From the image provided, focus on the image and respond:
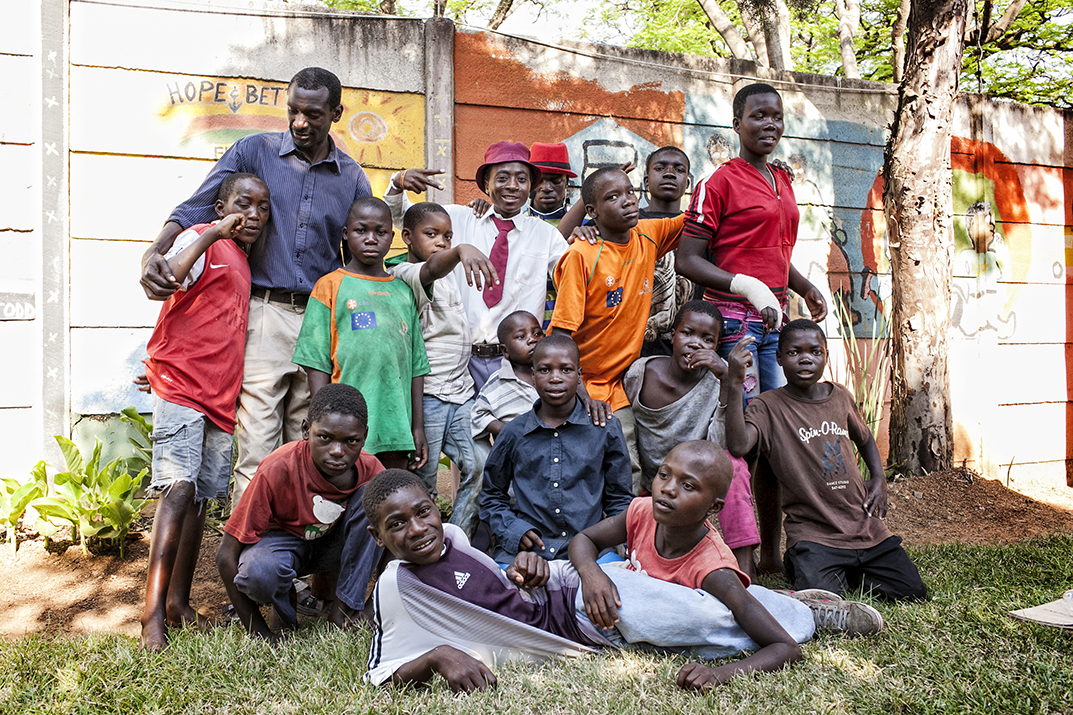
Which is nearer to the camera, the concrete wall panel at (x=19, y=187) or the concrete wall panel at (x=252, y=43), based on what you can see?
the concrete wall panel at (x=19, y=187)

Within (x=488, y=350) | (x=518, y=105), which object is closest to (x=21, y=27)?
(x=518, y=105)

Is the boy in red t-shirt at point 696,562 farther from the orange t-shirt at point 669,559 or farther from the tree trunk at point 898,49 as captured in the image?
the tree trunk at point 898,49

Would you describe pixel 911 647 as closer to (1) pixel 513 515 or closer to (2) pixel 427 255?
(1) pixel 513 515

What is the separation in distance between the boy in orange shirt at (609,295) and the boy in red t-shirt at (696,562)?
70 centimetres

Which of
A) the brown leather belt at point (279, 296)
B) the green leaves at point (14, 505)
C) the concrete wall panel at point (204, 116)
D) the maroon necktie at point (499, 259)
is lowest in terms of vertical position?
the green leaves at point (14, 505)

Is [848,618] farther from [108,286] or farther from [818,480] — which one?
[108,286]

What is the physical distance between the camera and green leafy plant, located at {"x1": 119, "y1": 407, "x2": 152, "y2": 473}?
14.5 feet

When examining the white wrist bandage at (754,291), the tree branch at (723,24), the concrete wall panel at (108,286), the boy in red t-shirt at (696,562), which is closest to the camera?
the boy in red t-shirt at (696,562)

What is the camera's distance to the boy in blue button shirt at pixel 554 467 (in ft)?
10.2

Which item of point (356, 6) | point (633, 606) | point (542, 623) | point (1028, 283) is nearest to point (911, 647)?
point (633, 606)

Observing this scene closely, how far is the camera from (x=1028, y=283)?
269 inches

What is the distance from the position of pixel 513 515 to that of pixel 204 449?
4.03 feet

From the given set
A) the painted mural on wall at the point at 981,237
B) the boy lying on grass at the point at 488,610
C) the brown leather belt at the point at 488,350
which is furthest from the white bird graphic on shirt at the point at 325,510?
the painted mural on wall at the point at 981,237

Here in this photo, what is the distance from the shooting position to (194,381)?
3.12 m
